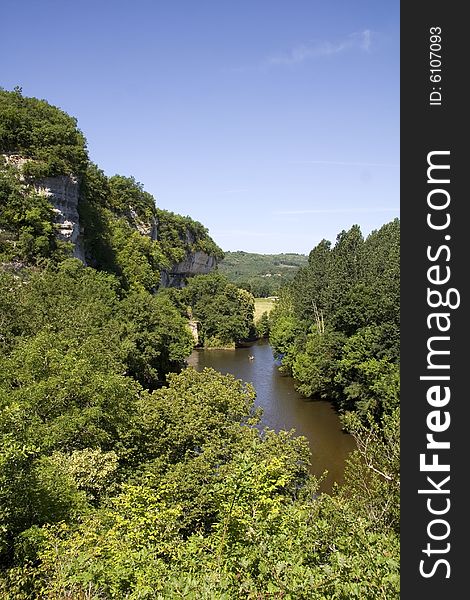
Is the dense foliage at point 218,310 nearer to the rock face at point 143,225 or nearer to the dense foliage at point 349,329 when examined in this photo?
the rock face at point 143,225

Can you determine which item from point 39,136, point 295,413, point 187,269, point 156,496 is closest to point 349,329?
point 295,413

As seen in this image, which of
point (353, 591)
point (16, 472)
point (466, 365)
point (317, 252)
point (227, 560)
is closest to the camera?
point (466, 365)

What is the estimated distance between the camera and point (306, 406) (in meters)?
37.6

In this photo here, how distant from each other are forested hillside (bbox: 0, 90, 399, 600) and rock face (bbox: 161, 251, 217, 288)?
108 feet

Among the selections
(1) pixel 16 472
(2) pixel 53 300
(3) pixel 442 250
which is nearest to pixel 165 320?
(2) pixel 53 300

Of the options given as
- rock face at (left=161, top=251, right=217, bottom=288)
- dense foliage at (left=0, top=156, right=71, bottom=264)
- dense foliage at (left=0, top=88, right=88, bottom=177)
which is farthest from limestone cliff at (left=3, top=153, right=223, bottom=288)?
dense foliage at (left=0, top=156, right=71, bottom=264)

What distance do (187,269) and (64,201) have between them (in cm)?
5021

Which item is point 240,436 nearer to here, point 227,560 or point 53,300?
point 227,560

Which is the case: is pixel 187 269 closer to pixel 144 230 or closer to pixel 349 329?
pixel 144 230

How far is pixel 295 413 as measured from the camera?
35562mm

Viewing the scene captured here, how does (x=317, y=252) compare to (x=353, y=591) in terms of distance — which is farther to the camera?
(x=317, y=252)

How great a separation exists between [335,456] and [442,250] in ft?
81.4

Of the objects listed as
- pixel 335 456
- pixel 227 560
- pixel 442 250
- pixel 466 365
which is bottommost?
pixel 335 456

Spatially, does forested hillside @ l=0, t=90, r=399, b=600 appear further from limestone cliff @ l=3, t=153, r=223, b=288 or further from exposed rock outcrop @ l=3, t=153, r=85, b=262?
limestone cliff @ l=3, t=153, r=223, b=288
